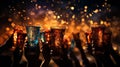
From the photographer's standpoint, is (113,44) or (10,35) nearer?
(10,35)

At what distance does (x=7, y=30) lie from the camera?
5.96m

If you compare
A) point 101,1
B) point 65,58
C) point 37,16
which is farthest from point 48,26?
point 101,1

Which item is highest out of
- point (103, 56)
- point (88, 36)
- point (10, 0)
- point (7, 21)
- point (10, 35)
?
point (10, 0)

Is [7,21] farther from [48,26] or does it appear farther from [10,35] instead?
[48,26]

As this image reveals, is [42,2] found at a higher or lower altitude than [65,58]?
higher

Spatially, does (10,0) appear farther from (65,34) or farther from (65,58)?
(65,58)

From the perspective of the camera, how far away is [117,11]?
6.46 meters

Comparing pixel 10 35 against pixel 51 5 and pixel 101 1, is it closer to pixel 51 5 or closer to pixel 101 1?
pixel 51 5

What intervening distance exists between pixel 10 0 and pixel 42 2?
866mm

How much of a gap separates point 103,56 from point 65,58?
109 centimetres

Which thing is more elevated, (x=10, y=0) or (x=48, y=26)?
(x=10, y=0)

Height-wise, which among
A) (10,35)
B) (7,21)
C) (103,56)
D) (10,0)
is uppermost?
(10,0)

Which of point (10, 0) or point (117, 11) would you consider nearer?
point (10, 0)

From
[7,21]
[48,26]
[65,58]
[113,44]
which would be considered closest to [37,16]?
[48,26]
